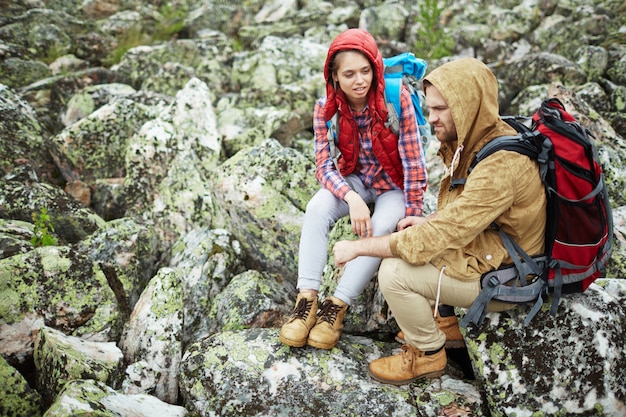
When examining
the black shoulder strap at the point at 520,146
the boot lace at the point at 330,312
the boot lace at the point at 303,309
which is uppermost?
the black shoulder strap at the point at 520,146

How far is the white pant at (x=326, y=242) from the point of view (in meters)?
4.91

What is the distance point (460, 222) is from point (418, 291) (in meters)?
0.85

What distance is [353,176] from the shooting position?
5.68 metres

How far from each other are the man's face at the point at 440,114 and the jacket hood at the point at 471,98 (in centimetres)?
11

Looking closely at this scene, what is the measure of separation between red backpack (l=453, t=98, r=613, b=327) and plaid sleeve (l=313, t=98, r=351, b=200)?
4.97 feet

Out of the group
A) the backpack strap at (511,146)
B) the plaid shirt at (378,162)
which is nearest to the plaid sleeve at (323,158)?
the plaid shirt at (378,162)

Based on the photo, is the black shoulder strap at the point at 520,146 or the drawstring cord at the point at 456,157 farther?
the drawstring cord at the point at 456,157

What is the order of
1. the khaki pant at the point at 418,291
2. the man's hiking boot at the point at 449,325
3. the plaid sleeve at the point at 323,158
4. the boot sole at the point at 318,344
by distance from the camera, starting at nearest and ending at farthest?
the khaki pant at the point at 418,291 < the boot sole at the point at 318,344 < the man's hiking boot at the point at 449,325 < the plaid sleeve at the point at 323,158

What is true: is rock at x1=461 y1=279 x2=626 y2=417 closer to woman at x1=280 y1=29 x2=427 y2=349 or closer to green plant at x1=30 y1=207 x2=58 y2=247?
woman at x1=280 y1=29 x2=427 y2=349

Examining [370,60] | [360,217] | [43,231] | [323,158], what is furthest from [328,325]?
[43,231]

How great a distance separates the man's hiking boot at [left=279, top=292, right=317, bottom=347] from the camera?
4.67m

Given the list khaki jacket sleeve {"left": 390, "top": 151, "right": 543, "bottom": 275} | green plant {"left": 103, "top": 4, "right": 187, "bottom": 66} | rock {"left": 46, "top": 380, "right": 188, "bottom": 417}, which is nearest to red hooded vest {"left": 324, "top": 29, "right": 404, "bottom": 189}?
khaki jacket sleeve {"left": 390, "top": 151, "right": 543, "bottom": 275}

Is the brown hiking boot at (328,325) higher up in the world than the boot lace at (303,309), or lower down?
lower down

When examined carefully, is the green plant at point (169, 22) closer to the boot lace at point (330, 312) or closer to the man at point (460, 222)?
the boot lace at point (330, 312)
